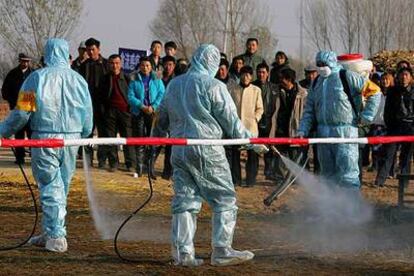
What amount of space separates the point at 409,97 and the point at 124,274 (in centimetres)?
774

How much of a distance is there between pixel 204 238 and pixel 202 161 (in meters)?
1.81

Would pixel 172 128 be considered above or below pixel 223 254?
above

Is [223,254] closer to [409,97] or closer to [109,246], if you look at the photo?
[109,246]

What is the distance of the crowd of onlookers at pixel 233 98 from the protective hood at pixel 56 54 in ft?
17.1

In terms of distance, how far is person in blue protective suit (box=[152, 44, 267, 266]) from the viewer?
7473 mm

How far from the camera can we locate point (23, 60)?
1470cm

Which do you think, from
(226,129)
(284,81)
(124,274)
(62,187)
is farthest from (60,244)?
(284,81)

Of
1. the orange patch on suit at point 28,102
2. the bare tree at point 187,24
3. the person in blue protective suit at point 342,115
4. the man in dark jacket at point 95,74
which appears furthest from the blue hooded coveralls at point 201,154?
the bare tree at point 187,24

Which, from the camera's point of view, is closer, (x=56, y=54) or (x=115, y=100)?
(x=56, y=54)

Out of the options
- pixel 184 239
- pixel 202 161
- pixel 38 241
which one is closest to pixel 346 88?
pixel 202 161

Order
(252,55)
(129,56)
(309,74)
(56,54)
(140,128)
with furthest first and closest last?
(129,56)
(252,55)
(309,74)
(140,128)
(56,54)

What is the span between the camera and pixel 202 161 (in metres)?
7.46

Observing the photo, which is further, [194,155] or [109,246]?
[109,246]

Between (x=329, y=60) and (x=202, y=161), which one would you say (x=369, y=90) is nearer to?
(x=329, y=60)
